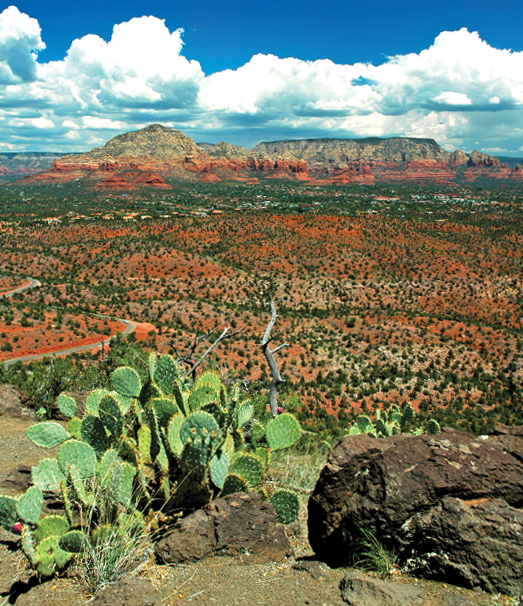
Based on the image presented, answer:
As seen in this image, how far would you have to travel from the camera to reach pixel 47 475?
13.7 feet

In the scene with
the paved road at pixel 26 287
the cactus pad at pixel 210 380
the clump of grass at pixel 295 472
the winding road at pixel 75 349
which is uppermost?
the cactus pad at pixel 210 380

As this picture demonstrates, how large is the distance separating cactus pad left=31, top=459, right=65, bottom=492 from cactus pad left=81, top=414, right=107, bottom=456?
0.39 m

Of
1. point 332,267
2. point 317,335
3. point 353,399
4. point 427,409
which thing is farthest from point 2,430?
point 332,267

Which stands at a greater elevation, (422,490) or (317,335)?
(422,490)

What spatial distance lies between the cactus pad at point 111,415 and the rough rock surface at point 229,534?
53.7 inches

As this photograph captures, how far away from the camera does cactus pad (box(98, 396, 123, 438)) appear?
4484 mm

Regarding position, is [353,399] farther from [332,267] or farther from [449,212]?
[449,212]

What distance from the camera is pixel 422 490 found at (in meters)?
3.35

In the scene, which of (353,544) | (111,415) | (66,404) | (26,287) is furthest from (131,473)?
(26,287)

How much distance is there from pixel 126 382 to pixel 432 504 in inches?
147

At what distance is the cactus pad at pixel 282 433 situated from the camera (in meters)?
5.30

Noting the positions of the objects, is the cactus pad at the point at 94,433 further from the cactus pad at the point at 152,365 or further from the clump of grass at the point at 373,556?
the clump of grass at the point at 373,556

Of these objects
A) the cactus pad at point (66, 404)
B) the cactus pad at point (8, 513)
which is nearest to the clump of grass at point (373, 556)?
the cactus pad at point (8, 513)

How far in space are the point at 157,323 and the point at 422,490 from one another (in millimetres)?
29074
